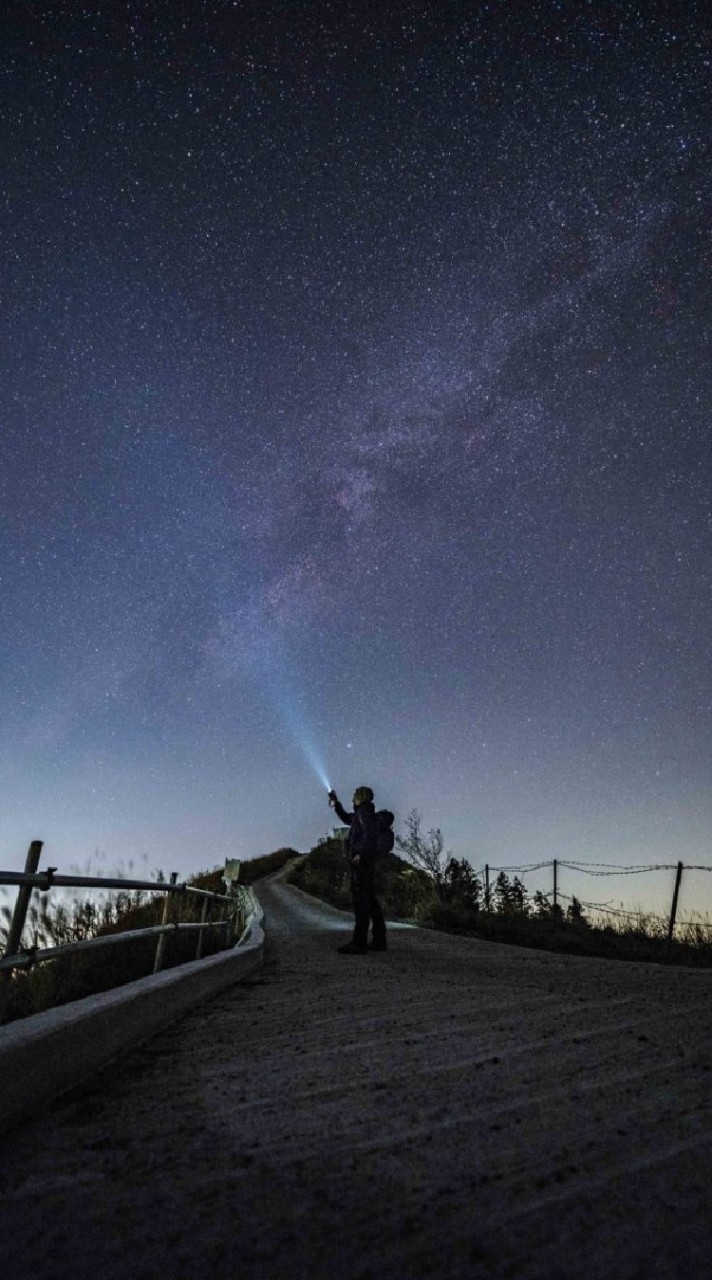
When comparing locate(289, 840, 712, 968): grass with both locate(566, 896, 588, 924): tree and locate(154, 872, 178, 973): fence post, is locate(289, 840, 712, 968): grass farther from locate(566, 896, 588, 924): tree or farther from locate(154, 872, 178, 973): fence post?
locate(154, 872, 178, 973): fence post

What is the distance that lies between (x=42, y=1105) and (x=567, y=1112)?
1840 mm

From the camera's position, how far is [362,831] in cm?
711

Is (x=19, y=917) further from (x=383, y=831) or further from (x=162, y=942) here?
(x=383, y=831)

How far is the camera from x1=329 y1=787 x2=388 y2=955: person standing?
23.1ft

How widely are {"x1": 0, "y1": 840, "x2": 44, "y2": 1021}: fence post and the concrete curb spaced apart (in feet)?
0.52

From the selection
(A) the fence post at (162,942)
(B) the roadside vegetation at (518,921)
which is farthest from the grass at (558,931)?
(A) the fence post at (162,942)

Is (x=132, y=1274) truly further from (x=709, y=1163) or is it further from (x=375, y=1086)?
(x=709, y=1163)

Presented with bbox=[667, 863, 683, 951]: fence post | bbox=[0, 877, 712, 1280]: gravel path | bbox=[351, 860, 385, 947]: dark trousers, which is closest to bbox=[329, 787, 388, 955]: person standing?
bbox=[351, 860, 385, 947]: dark trousers

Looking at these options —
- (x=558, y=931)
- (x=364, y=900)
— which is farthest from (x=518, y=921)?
(x=364, y=900)

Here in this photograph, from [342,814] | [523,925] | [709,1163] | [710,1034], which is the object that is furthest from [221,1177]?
[523,925]

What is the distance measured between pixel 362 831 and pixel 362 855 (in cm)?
24

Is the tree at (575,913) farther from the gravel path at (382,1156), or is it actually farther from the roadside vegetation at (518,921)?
the gravel path at (382,1156)

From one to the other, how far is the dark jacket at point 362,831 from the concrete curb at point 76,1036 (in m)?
2.79

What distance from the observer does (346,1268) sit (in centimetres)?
140
